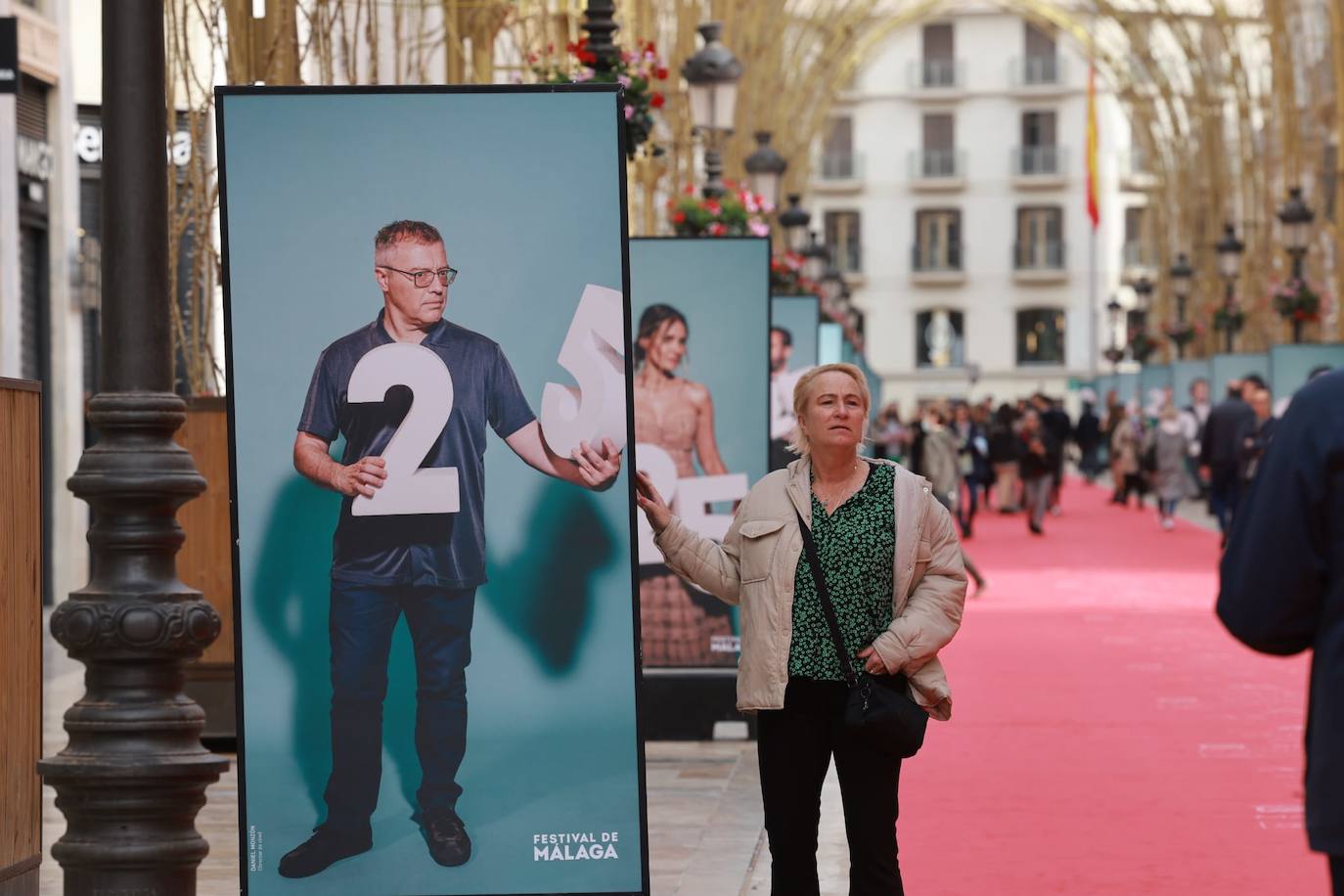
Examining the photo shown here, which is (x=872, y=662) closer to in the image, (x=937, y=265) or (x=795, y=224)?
(x=795, y=224)

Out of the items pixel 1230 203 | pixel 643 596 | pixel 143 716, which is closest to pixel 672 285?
pixel 643 596

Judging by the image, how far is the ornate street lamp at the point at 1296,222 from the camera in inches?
1319

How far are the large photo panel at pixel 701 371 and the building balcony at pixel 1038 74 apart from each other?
256ft

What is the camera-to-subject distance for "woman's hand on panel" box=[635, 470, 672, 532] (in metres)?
6.58

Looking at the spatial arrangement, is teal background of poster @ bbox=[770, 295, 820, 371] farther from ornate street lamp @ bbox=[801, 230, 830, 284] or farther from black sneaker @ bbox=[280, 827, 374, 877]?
ornate street lamp @ bbox=[801, 230, 830, 284]

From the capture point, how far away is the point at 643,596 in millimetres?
12047

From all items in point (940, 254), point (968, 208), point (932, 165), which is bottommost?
point (940, 254)

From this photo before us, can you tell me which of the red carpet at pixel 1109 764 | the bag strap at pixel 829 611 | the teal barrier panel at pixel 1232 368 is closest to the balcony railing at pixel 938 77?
the teal barrier panel at pixel 1232 368

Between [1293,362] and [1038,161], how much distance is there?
58.5 m

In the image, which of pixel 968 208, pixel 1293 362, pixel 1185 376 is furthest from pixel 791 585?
pixel 968 208

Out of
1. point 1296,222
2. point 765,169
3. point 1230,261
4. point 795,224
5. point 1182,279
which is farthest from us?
point 1182,279

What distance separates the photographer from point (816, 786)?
6.45 m

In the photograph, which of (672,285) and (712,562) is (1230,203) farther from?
(712,562)

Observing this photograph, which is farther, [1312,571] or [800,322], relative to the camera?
[800,322]
